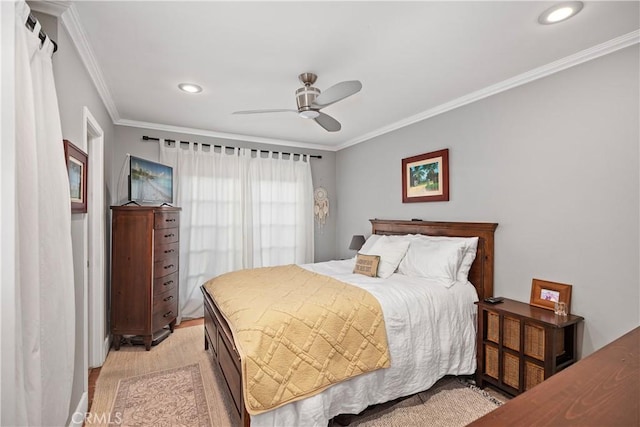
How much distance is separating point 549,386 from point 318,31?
6.89ft

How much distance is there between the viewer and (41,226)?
1.39 metres

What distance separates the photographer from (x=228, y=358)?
2.13 metres

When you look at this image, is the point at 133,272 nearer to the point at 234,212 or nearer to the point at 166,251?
the point at 166,251

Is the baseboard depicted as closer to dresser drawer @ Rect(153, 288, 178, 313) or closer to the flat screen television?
dresser drawer @ Rect(153, 288, 178, 313)

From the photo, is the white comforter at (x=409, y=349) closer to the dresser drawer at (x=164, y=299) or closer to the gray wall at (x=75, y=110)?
the gray wall at (x=75, y=110)

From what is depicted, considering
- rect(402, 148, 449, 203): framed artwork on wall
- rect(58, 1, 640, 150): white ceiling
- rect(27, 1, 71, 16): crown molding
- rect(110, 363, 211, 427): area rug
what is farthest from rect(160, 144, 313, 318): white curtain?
rect(27, 1, 71, 16): crown molding

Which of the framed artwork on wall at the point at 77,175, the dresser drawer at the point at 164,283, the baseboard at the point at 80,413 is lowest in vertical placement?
the baseboard at the point at 80,413

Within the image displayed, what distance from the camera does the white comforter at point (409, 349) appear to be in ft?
6.04

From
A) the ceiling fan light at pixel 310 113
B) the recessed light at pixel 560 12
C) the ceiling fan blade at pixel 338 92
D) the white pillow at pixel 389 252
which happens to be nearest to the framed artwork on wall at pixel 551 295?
the white pillow at pixel 389 252

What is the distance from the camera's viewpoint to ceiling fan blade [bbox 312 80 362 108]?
2170mm

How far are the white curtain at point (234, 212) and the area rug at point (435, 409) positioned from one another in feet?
A: 9.23

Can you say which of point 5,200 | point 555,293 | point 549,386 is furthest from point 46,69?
point 555,293

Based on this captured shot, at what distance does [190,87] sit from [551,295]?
3.54m
